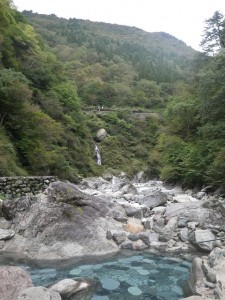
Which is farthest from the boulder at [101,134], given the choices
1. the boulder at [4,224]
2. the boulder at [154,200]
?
the boulder at [4,224]

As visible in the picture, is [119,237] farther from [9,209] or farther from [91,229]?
[9,209]

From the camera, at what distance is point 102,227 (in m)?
7.42

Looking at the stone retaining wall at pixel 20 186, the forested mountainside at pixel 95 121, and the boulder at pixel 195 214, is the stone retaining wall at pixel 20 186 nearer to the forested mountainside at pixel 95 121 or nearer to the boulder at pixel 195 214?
the forested mountainside at pixel 95 121

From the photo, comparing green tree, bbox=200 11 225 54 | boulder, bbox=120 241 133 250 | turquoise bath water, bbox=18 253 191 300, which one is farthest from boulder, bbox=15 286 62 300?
green tree, bbox=200 11 225 54

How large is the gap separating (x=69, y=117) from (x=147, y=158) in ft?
57.2

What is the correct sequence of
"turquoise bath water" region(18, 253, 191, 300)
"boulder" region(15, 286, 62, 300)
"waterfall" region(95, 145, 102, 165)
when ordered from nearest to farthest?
"boulder" region(15, 286, 62, 300) → "turquoise bath water" region(18, 253, 191, 300) → "waterfall" region(95, 145, 102, 165)

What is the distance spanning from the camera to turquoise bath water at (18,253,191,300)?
4.80 m

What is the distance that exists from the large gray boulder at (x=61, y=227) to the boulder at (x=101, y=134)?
30.4 m

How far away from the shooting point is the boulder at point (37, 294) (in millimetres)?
3936

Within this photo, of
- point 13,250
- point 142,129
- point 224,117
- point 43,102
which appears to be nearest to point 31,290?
point 13,250

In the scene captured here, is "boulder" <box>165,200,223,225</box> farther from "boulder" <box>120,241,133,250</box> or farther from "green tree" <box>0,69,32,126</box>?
"green tree" <box>0,69,32,126</box>

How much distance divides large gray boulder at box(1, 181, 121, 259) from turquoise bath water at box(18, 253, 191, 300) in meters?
0.60

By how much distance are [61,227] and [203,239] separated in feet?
10.6

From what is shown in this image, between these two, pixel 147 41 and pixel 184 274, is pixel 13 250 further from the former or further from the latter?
pixel 147 41
